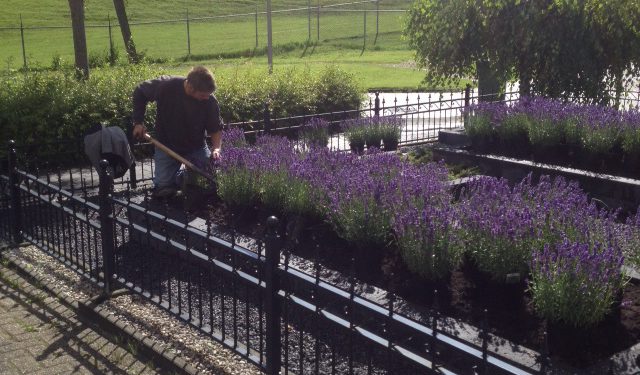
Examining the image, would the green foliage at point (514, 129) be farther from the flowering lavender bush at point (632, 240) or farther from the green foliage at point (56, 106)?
the green foliage at point (56, 106)

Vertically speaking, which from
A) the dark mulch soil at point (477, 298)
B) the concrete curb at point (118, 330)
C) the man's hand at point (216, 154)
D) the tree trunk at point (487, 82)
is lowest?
the concrete curb at point (118, 330)

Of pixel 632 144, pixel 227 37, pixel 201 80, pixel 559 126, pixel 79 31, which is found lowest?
pixel 632 144

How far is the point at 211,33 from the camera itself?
4781 centimetres

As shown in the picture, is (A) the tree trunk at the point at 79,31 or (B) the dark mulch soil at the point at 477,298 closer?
(B) the dark mulch soil at the point at 477,298

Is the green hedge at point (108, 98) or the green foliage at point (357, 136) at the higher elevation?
the green hedge at point (108, 98)

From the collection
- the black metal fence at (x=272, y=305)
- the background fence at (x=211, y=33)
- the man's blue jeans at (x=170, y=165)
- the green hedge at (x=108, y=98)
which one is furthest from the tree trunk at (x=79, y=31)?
the background fence at (x=211, y=33)

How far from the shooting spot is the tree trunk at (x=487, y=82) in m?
12.8

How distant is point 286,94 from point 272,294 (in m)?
9.75

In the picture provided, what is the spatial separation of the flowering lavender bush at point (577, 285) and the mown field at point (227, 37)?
18.7 meters

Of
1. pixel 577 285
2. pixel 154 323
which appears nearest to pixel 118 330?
pixel 154 323

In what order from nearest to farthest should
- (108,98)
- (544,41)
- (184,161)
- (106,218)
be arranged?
(106,218) → (184,161) → (108,98) → (544,41)

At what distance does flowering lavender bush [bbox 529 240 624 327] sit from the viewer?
402cm

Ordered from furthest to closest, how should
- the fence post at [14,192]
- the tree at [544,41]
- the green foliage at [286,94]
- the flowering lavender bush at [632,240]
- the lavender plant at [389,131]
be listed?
the green foliage at [286,94] → the tree at [544,41] → the lavender plant at [389,131] → the fence post at [14,192] → the flowering lavender bush at [632,240]

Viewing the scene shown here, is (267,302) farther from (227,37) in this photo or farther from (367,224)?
(227,37)
